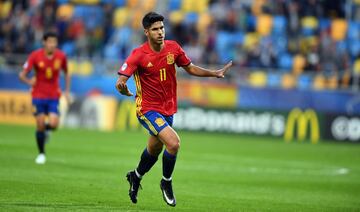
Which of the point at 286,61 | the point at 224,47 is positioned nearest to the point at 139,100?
the point at 286,61

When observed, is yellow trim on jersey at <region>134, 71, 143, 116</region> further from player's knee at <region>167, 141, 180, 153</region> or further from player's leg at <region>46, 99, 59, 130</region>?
player's leg at <region>46, 99, 59, 130</region>

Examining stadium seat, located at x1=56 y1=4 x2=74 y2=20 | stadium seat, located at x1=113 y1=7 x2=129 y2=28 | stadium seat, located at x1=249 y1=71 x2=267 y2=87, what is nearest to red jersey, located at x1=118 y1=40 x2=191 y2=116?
stadium seat, located at x1=249 y1=71 x2=267 y2=87

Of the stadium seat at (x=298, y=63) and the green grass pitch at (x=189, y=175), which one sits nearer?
the green grass pitch at (x=189, y=175)

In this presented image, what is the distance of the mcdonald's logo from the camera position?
30.0m

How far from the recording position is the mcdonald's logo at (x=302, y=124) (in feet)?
98.3

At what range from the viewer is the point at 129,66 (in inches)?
448

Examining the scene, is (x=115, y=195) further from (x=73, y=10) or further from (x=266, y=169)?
(x=73, y=10)

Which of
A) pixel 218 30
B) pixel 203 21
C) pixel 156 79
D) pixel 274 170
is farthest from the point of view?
pixel 203 21

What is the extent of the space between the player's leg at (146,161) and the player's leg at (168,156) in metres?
0.32

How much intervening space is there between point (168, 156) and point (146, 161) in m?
0.56

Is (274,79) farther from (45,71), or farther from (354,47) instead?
(45,71)

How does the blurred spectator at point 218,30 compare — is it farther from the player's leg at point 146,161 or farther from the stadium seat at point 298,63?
the player's leg at point 146,161

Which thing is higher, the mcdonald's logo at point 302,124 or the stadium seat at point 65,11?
the stadium seat at point 65,11

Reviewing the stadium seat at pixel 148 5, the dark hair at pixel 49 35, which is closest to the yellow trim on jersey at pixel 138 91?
the dark hair at pixel 49 35
